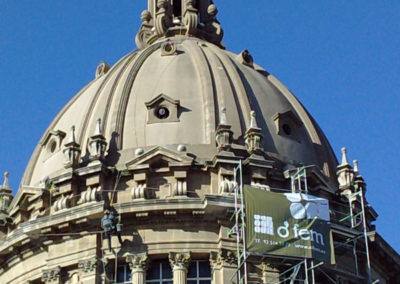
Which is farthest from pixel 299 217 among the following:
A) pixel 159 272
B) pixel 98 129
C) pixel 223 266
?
pixel 98 129

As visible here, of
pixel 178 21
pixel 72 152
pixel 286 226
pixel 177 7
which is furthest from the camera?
pixel 177 7

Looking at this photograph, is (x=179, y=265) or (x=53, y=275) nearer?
(x=179, y=265)

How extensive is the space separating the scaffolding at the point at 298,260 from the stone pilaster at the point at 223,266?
0.42m

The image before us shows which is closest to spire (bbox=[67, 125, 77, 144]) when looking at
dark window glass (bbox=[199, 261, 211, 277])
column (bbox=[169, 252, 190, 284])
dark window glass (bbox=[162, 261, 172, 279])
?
dark window glass (bbox=[162, 261, 172, 279])

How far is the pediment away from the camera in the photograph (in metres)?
60.2

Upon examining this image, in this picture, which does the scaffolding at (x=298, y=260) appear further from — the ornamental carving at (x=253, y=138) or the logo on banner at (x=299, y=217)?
the ornamental carving at (x=253, y=138)

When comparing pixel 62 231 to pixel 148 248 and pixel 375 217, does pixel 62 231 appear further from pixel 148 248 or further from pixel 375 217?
pixel 375 217

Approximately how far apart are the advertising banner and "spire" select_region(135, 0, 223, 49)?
20268mm

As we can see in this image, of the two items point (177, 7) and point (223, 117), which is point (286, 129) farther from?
point (177, 7)

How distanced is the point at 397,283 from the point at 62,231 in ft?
59.5

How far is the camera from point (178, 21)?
76000 millimetres

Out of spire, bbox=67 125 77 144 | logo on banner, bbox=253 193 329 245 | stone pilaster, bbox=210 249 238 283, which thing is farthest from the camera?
spire, bbox=67 125 77 144

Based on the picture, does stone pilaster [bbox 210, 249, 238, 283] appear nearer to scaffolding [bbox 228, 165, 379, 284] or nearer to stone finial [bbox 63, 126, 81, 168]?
scaffolding [bbox 228, 165, 379, 284]

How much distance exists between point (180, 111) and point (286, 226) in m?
10.8
